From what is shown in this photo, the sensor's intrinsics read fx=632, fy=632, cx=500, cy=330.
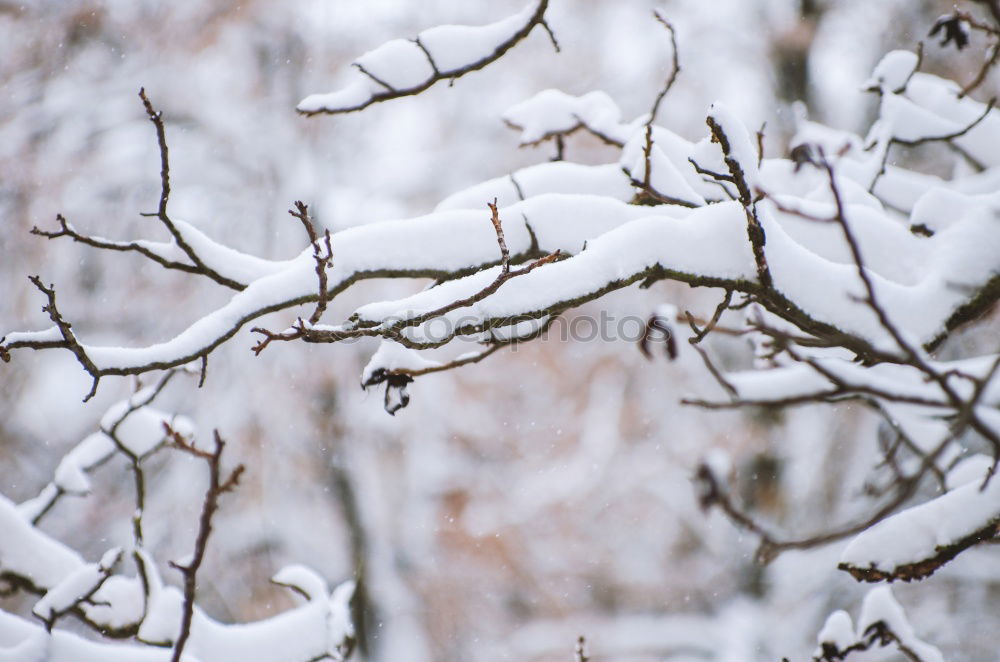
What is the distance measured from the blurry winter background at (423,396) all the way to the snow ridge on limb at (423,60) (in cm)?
448

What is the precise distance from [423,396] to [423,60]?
5.91 metres

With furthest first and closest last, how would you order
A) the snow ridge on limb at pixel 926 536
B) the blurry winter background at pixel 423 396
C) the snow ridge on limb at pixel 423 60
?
the blurry winter background at pixel 423 396
the snow ridge on limb at pixel 423 60
the snow ridge on limb at pixel 926 536

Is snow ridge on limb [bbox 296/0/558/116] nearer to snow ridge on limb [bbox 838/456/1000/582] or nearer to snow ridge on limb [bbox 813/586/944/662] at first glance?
snow ridge on limb [bbox 838/456/1000/582]

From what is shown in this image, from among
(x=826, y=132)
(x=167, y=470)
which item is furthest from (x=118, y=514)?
(x=826, y=132)

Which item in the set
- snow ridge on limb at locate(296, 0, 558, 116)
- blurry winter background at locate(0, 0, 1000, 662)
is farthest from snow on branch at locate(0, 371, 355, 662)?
blurry winter background at locate(0, 0, 1000, 662)

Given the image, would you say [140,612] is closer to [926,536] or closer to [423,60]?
[423,60]

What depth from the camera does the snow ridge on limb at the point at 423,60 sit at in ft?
5.26

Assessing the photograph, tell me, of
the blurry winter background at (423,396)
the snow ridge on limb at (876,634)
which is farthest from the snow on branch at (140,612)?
the blurry winter background at (423,396)

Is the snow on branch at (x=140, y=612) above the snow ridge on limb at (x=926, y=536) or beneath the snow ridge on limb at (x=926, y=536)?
above

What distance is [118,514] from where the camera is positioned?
20.7 feet

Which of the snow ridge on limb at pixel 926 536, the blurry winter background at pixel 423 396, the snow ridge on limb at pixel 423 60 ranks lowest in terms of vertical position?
the snow ridge on limb at pixel 926 536

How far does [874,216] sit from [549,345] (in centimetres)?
651

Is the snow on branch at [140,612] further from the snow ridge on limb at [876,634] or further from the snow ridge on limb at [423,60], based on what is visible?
the snow ridge on limb at [876,634]

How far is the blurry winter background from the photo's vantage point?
607cm
